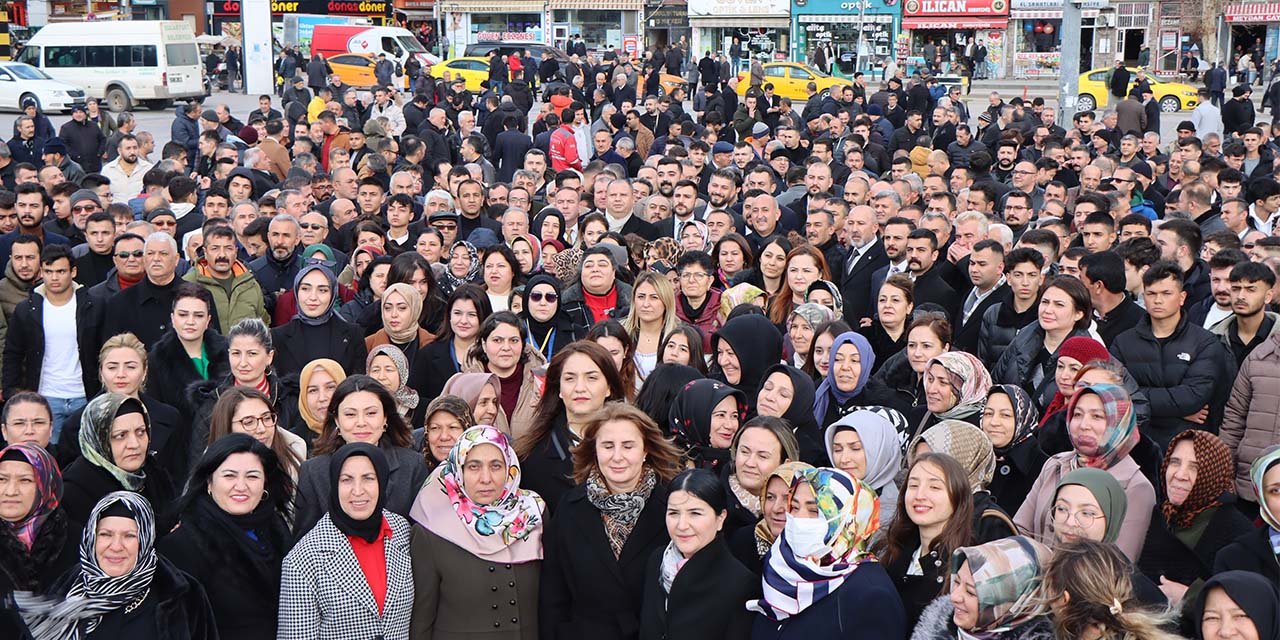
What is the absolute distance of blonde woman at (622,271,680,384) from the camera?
7.14 m

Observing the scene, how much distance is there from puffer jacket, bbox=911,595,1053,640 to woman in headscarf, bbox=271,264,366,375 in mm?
3795

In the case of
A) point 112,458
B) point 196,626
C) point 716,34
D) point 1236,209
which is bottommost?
point 196,626

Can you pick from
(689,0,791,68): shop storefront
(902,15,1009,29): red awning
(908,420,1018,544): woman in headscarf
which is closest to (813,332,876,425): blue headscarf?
(908,420,1018,544): woman in headscarf

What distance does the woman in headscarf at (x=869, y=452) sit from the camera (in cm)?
502

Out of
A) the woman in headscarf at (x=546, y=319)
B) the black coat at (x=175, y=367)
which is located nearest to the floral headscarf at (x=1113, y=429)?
the woman in headscarf at (x=546, y=319)

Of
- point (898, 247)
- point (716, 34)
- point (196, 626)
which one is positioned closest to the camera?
point (196, 626)

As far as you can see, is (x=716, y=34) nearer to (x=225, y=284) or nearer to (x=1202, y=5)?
(x=1202, y=5)

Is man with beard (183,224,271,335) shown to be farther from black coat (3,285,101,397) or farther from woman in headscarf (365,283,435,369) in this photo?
woman in headscarf (365,283,435,369)

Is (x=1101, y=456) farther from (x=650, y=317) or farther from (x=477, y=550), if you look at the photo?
(x=650, y=317)

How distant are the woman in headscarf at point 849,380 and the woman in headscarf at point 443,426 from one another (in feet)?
5.48

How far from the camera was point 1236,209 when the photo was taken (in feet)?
31.5

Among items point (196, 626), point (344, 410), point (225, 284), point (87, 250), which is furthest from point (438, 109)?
point (196, 626)

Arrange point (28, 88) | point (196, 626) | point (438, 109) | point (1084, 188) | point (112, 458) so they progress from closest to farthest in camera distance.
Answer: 1. point (196, 626)
2. point (112, 458)
3. point (1084, 188)
4. point (438, 109)
5. point (28, 88)

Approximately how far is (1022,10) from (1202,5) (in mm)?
5542
